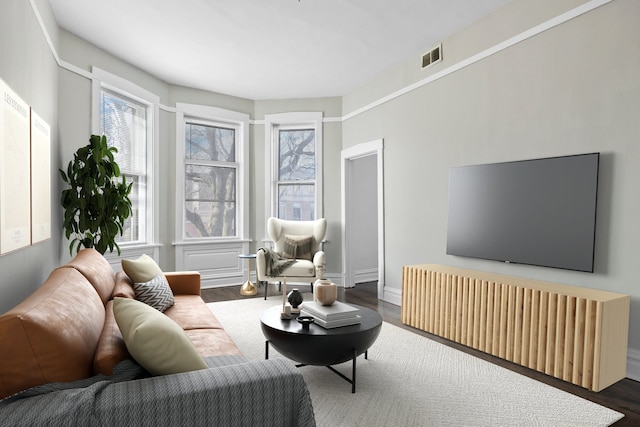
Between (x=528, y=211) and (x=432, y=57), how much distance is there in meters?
1.99

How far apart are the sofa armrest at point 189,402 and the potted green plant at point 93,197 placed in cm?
277

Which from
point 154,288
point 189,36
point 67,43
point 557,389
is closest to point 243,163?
point 189,36

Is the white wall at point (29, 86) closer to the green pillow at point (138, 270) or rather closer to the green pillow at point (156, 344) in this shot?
the green pillow at point (138, 270)

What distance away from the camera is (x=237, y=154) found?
6.02 metres

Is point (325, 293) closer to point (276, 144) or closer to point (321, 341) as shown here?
point (321, 341)

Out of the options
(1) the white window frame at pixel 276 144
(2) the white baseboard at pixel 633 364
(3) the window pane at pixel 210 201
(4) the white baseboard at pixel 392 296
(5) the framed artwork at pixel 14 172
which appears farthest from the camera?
(1) the white window frame at pixel 276 144

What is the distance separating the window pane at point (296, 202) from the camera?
6031mm

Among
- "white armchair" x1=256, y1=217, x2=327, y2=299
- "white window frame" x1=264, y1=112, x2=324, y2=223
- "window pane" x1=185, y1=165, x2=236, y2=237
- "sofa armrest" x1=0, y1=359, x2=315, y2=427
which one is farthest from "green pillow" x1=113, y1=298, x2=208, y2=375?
"white window frame" x1=264, y1=112, x2=324, y2=223

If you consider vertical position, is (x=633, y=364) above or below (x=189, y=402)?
below

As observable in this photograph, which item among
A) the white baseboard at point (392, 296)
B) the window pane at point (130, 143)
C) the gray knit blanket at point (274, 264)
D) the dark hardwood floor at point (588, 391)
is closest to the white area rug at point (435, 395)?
the dark hardwood floor at point (588, 391)

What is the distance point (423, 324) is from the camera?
12.1ft

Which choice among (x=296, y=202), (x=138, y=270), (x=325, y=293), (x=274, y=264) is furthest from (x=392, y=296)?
(x=138, y=270)

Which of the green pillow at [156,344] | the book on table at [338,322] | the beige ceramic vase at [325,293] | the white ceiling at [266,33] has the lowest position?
the book on table at [338,322]

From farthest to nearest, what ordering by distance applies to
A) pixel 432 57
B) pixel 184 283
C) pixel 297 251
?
pixel 297 251, pixel 432 57, pixel 184 283
